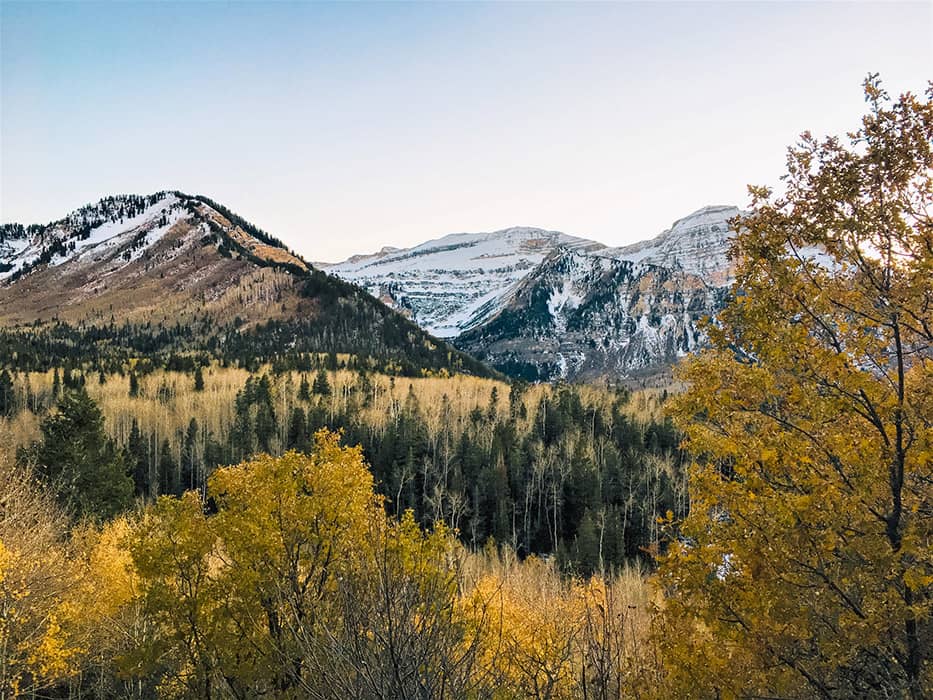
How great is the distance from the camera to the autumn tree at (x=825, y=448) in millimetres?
6625

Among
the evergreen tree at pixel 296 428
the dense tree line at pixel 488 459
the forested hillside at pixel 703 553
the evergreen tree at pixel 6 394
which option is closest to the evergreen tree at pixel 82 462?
the forested hillside at pixel 703 553

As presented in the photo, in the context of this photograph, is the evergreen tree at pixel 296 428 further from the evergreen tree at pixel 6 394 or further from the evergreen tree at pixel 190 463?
the evergreen tree at pixel 6 394

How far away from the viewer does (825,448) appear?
7.24m

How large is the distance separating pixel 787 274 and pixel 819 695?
5487mm

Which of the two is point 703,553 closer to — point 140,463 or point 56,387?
point 140,463

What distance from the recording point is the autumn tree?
662 centimetres

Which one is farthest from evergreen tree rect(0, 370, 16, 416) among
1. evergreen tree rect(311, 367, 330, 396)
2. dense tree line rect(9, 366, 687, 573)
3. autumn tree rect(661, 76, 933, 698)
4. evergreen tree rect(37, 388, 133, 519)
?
autumn tree rect(661, 76, 933, 698)

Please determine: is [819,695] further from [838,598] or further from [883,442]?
[883,442]

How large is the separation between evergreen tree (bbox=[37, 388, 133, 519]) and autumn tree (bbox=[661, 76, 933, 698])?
43.1 metres

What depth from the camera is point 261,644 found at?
14.6 metres

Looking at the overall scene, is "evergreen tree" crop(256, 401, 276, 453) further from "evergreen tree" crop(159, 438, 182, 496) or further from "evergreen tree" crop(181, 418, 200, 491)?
"evergreen tree" crop(159, 438, 182, 496)

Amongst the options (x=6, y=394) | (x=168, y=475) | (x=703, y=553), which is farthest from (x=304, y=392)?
(x=703, y=553)

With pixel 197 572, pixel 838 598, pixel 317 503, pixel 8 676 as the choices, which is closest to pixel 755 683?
pixel 838 598

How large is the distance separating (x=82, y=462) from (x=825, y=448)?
47.3 meters
